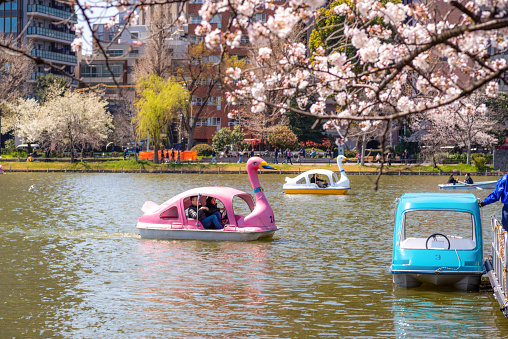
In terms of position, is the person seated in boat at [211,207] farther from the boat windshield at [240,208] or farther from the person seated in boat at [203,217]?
the boat windshield at [240,208]

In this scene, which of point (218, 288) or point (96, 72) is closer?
point (218, 288)

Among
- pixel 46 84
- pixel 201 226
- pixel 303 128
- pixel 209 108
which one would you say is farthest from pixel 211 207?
pixel 46 84

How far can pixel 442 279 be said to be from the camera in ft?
49.8

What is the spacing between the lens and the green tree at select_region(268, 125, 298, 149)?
7769 cm

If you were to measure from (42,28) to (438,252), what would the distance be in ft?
340

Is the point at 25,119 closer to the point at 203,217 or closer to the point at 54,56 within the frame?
the point at 54,56

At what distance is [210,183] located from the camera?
1962 inches

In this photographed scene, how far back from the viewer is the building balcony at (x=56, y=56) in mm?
106375

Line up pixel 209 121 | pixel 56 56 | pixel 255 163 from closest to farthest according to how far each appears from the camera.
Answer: pixel 255 163
pixel 209 121
pixel 56 56

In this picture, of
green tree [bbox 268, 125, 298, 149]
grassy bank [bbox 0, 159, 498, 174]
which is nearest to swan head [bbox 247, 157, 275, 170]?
grassy bank [bbox 0, 159, 498, 174]

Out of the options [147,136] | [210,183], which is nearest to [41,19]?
[147,136]

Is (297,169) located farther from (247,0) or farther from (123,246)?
(247,0)

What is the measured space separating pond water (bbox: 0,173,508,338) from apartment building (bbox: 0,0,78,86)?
265 ft

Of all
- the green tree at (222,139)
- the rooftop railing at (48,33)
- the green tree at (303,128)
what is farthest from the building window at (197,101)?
the rooftop railing at (48,33)
